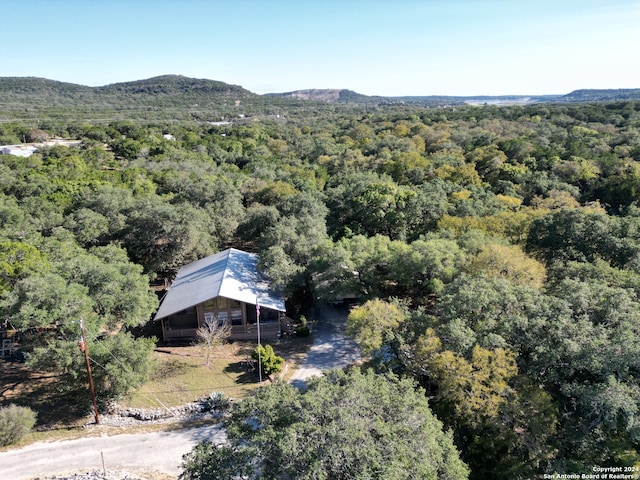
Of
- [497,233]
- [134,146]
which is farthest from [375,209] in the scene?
[134,146]

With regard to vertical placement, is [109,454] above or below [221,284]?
below

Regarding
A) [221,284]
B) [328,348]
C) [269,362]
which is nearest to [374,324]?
[269,362]

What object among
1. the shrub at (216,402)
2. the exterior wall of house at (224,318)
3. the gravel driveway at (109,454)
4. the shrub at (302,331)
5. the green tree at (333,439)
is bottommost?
the gravel driveway at (109,454)

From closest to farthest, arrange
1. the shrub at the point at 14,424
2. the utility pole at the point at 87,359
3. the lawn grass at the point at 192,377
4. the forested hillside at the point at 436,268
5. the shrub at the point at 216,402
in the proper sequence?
the forested hillside at the point at 436,268
the utility pole at the point at 87,359
the shrub at the point at 14,424
the shrub at the point at 216,402
the lawn grass at the point at 192,377

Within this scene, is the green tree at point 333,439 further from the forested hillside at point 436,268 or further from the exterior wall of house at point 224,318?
the exterior wall of house at point 224,318

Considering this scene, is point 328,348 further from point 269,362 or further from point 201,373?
point 201,373

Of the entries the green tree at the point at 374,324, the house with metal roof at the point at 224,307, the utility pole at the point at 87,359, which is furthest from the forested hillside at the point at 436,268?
the house with metal roof at the point at 224,307
